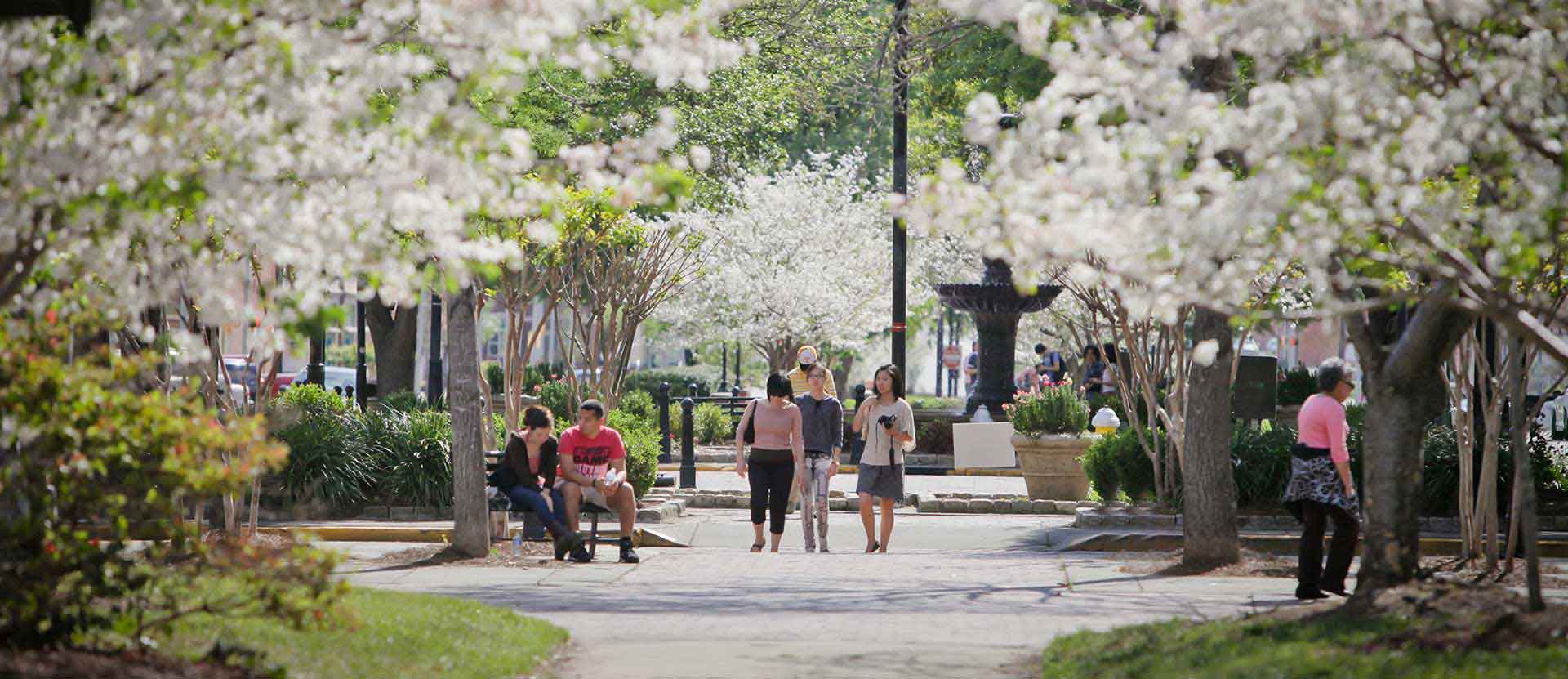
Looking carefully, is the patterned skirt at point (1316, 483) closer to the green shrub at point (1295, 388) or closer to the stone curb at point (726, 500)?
the stone curb at point (726, 500)

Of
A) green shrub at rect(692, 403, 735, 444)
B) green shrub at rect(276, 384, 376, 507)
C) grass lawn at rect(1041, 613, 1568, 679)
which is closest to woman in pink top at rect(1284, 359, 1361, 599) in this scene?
grass lawn at rect(1041, 613, 1568, 679)

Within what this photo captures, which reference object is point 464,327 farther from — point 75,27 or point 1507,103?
point 1507,103

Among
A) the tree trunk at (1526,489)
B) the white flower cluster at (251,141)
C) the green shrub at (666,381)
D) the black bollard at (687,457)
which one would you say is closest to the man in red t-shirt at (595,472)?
the tree trunk at (1526,489)

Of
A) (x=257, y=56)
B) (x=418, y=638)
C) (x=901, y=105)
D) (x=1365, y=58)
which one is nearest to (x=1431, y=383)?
(x=1365, y=58)

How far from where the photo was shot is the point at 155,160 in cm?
608

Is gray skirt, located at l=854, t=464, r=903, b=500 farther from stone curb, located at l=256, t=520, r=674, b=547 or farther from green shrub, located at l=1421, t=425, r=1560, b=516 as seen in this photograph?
green shrub, located at l=1421, t=425, r=1560, b=516

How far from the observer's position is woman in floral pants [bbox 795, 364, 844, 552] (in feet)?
48.6

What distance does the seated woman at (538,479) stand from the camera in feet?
44.7

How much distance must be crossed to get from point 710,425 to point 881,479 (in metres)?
17.3

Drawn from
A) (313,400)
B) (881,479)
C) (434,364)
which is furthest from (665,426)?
(881,479)

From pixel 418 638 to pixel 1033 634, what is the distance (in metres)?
3.15

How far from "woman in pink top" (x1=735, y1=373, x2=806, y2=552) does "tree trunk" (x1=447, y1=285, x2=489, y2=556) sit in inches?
86.0

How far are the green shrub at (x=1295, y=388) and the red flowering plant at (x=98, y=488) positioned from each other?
75.9ft

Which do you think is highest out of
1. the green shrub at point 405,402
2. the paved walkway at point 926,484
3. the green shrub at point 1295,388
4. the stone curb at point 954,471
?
the green shrub at point 1295,388
